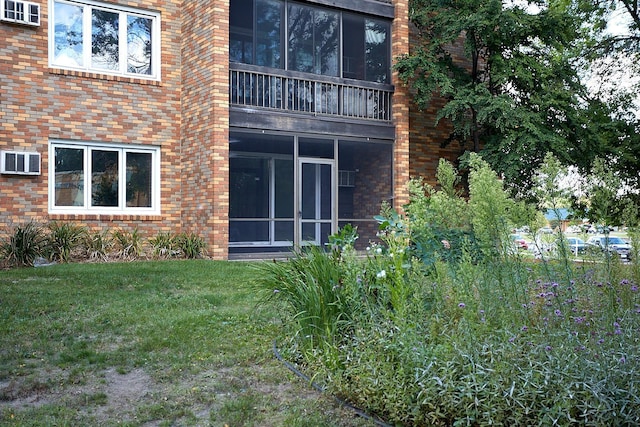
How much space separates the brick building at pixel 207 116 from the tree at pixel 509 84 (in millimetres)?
956

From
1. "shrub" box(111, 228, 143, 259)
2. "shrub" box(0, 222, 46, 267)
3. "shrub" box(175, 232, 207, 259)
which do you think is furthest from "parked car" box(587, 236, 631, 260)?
"shrub" box(111, 228, 143, 259)

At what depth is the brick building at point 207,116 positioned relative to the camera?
12.2 metres

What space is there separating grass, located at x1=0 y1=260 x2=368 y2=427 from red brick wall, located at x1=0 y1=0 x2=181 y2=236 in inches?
176

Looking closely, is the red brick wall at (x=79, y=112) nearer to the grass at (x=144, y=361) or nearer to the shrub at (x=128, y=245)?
the shrub at (x=128, y=245)

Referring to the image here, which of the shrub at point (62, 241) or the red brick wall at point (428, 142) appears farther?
the red brick wall at point (428, 142)

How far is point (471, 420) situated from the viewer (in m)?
3.05

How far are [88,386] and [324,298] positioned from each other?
69.1 inches

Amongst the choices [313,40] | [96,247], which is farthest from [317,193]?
[96,247]

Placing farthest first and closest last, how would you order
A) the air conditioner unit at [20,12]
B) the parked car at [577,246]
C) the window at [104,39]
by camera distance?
the window at [104,39]
the air conditioner unit at [20,12]
the parked car at [577,246]

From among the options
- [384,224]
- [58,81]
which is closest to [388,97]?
[58,81]

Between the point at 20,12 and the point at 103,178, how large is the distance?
3.54 metres

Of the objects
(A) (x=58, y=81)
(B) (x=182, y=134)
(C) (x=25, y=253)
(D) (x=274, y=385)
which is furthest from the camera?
(B) (x=182, y=134)

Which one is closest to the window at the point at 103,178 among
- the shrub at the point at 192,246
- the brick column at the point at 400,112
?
the shrub at the point at 192,246

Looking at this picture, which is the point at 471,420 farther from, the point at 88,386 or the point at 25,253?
the point at 25,253
